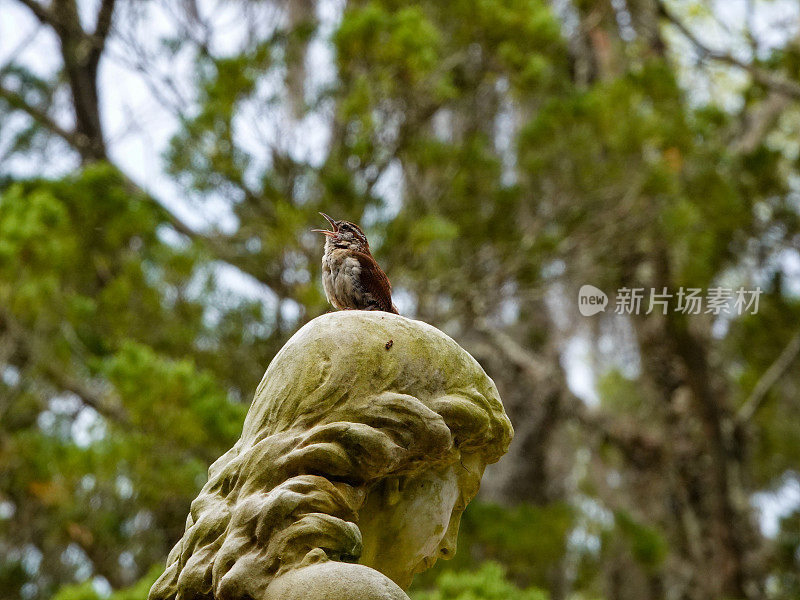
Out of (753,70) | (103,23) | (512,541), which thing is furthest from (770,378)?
(103,23)

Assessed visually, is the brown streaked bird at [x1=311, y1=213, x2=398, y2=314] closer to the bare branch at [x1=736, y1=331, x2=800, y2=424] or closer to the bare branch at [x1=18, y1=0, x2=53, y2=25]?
the bare branch at [x1=18, y1=0, x2=53, y2=25]

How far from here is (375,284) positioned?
2.70m

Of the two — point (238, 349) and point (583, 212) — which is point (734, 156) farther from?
point (238, 349)

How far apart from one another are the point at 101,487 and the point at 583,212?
3.54m

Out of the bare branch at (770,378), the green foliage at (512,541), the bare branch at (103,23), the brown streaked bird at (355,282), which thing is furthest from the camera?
the bare branch at (770,378)

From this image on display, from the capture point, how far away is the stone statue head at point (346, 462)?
170 centimetres

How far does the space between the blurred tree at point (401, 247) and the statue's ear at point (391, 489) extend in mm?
1958

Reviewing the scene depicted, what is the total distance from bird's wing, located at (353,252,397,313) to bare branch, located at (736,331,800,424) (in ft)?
19.5

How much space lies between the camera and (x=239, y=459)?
1.83 meters

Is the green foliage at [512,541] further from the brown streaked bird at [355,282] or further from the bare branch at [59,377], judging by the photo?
the brown streaked bird at [355,282]

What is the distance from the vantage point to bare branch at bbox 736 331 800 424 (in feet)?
25.8

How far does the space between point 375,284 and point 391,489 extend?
86 cm

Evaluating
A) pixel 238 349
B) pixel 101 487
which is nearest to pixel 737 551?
pixel 238 349

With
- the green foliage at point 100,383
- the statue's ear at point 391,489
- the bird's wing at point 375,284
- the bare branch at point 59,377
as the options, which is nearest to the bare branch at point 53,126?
the green foliage at point 100,383
